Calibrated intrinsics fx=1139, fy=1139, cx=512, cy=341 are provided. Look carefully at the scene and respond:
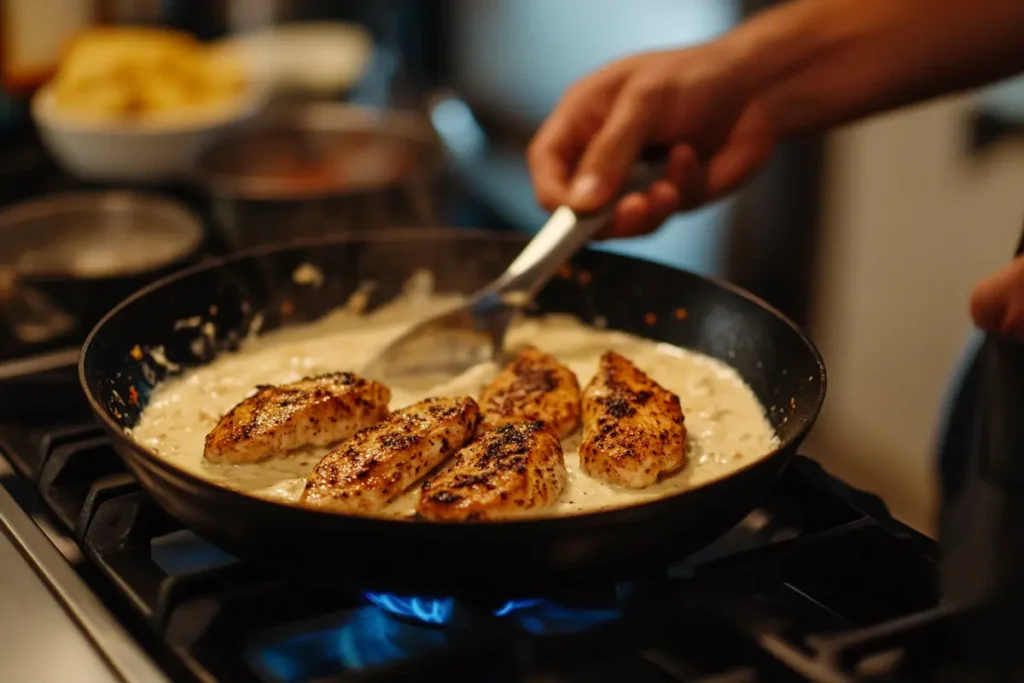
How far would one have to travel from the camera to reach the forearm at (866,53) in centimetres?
152

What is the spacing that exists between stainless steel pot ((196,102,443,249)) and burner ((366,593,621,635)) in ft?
2.86

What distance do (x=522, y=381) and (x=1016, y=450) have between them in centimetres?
68

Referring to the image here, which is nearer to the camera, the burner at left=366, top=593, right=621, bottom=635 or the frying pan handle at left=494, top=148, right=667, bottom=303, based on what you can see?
the burner at left=366, top=593, right=621, bottom=635

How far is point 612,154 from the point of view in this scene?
1.47 metres

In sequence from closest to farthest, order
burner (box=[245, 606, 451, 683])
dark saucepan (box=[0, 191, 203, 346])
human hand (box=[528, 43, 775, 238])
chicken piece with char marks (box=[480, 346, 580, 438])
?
burner (box=[245, 606, 451, 683])
chicken piece with char marks (box=[480, 346, 580, 438])
human hand (box=[528, 43, 775, 238])
dark saucepan (box=[0, 191, 203, 346])

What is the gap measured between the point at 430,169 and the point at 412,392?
74cm

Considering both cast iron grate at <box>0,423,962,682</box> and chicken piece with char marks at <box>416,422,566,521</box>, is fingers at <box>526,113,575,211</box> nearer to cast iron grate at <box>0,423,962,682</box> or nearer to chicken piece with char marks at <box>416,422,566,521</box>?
chicken piece with char marks at <box>416,422,566,521</box>

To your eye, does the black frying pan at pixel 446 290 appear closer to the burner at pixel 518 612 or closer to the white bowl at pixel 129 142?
the burner at pixel 518 612

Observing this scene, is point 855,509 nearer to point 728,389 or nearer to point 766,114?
point 728,389

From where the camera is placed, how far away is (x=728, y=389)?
139cm

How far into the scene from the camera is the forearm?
152cm

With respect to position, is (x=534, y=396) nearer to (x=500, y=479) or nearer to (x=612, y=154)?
(x=500, y=479)

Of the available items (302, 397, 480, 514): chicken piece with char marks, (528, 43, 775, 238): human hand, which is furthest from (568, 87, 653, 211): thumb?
(302, 397, 480, 514): chicken piece with char marks

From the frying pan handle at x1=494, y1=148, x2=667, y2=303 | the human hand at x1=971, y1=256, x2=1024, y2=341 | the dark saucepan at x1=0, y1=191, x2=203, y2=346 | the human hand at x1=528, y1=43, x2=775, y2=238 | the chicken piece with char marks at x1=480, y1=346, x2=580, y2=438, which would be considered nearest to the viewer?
the human hand at x1=971, y1=256, x2=1024, y2=341
